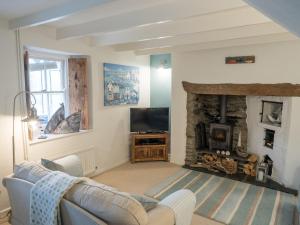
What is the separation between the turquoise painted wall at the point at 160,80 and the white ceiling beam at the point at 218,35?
107 centimetres

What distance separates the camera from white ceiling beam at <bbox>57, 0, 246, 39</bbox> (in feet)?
6.45

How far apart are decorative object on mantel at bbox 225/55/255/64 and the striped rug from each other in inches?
79.3

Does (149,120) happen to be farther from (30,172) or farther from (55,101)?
(30,172)

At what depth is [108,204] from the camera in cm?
150

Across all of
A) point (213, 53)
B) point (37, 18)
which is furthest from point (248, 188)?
point (37, 18)

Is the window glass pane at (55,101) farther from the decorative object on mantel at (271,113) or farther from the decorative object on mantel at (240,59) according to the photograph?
the decorative object on mantel at (271,113)

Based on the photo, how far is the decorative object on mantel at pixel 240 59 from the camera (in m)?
3.58

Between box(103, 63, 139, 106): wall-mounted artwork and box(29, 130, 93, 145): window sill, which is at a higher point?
box(103, 63, 139, 106): wall-mounted artwork

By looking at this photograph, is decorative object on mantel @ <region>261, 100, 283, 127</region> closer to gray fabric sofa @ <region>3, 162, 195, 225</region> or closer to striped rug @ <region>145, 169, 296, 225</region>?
striped rug @ <region>145, 169, 296, 225</region>

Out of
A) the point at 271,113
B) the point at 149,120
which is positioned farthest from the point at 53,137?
the point at 271,113

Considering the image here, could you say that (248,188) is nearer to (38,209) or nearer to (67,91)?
(38,209)

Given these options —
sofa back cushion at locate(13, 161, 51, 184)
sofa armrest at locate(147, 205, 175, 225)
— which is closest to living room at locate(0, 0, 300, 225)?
sofa armrest at locate(147, 205, 175, 225)

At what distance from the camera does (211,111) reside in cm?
471

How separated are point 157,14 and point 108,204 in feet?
5.78
